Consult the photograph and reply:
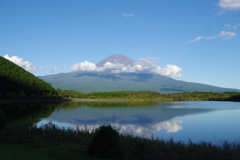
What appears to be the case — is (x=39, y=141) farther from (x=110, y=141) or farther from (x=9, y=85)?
(x=9, y=85)

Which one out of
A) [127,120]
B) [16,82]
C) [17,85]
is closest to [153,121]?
[127,120]

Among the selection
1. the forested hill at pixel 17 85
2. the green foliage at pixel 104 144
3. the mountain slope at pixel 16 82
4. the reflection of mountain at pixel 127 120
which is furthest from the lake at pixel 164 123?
the mountain slope at pixel 16 82

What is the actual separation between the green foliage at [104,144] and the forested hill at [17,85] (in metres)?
69.6

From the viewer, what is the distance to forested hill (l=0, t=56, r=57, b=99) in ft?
256

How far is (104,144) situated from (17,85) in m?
83.0

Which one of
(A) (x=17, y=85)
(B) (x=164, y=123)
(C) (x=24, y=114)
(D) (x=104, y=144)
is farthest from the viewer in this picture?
(A) (x=17, y=85)

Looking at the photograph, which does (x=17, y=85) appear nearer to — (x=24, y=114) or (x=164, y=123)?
(x=24, y=114)

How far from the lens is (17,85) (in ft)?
275

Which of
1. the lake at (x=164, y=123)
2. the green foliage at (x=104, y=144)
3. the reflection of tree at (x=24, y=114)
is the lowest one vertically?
the lake at (x=164, y=123)

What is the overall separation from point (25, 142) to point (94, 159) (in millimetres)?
3755

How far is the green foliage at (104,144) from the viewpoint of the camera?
337 inches

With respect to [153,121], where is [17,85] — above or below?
above


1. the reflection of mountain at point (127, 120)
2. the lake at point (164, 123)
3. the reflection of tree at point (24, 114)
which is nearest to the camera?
the lake at point (164, 123)

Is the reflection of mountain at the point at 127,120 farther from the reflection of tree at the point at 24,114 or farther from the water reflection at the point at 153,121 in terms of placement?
the reflection of tree at the point at 24,114
